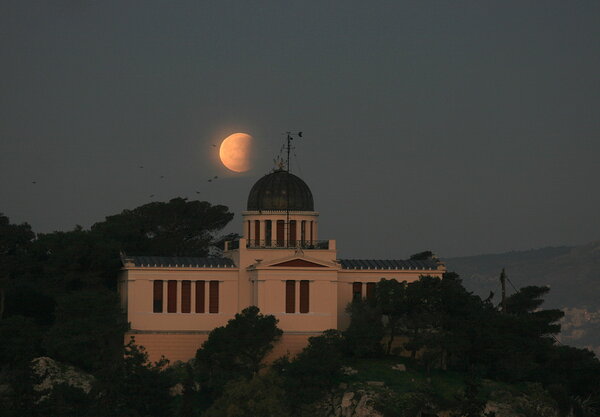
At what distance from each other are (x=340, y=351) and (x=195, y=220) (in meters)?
30.1

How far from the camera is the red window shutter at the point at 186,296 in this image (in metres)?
96.1

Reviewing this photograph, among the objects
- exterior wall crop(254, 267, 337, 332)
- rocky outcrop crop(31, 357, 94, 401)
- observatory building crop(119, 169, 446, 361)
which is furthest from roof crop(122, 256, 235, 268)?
rocky outcrop crop(31, 357, 94, 401)

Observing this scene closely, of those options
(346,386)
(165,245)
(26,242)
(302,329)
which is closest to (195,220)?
(165,245)

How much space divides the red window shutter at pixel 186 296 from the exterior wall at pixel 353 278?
35.8 feet

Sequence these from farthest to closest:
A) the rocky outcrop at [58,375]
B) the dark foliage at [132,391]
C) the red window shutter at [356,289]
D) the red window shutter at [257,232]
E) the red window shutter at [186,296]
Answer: the red window shutter at [356,289]
the red window shutter at [257,232]
the red window shutter at [186,296]
the rocky outcrop at [58,375]
the dark foliage at [132,391]

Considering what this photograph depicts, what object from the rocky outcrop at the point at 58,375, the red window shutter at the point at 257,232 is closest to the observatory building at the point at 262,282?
the red window shutter at the point at 257,232

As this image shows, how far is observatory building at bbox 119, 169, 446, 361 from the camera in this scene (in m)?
95.1

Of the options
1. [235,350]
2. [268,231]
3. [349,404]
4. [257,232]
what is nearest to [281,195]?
[268,231]

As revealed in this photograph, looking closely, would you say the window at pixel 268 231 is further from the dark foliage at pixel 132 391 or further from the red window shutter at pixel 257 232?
the dark foliage at pixel 132 391

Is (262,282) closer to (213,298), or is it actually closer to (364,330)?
(213,298)

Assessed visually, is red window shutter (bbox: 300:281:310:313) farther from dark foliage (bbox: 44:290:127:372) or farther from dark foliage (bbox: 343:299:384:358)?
dark foliage (bbox: 44:290:127:372)

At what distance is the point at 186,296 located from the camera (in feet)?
316

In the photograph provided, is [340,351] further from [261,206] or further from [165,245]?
[165,245]

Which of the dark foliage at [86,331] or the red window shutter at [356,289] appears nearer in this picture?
the dark foliage at [86,331]
